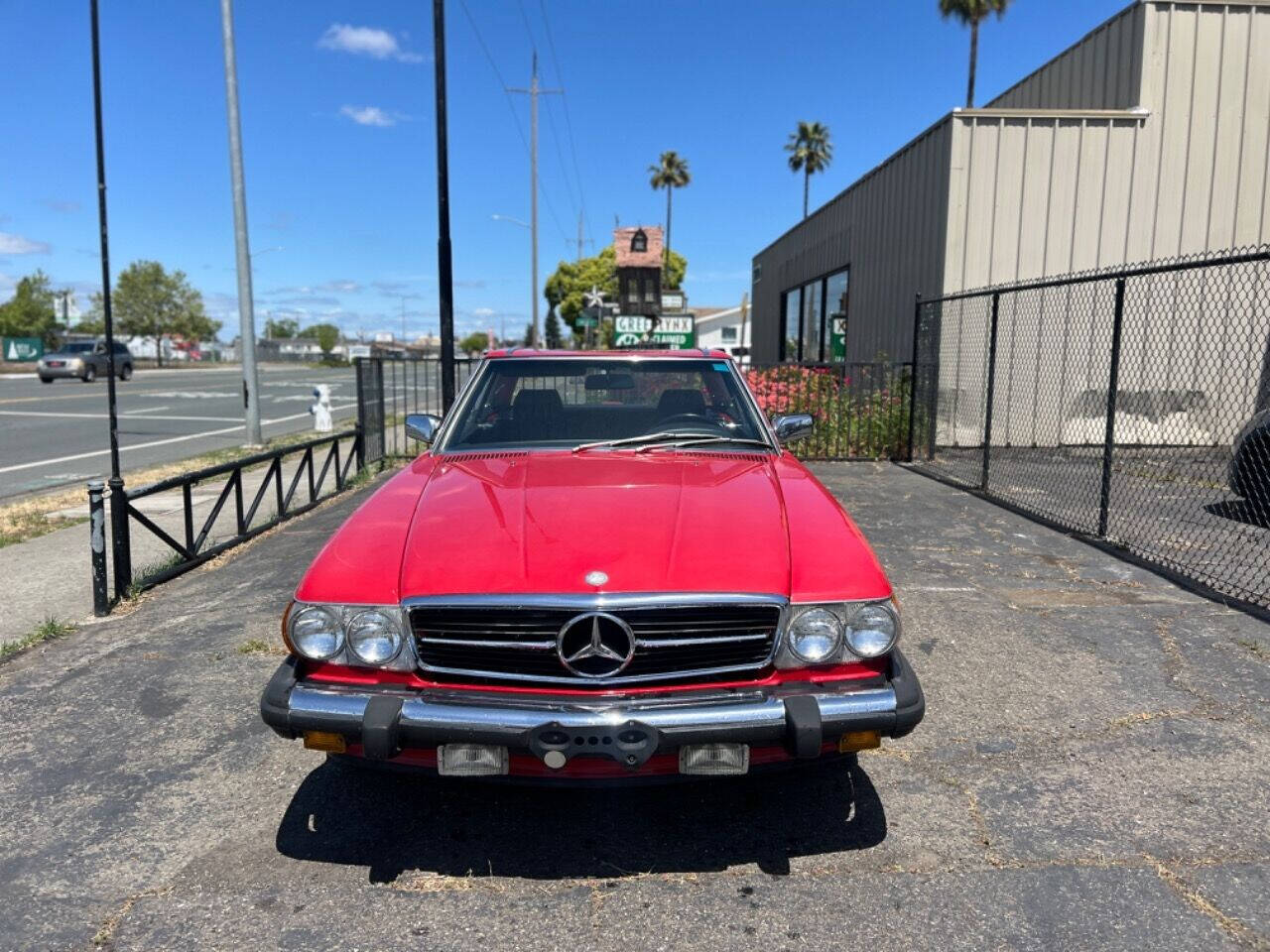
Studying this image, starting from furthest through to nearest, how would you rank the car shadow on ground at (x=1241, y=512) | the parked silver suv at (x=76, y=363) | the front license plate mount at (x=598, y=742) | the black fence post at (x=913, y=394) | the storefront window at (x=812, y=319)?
the parked silver suv at (x=76, y=363)
the storefront window at (x=812, y=319)
the black fence post at (x=913, y=394)
the car shadow on ground at (x=1241, y=512)
the front license plate mount at (x=598, y=742)

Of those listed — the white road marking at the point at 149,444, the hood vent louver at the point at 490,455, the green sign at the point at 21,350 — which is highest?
the green sign at the point at 21,350

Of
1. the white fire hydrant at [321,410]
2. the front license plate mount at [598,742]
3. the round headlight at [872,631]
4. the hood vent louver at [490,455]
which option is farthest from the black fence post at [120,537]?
the white fire hydrant at [321,410]

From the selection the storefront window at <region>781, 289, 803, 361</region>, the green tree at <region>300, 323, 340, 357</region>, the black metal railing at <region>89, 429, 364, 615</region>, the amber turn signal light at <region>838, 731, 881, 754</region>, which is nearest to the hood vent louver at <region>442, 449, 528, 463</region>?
the amber turn signal light at <region>838, 731, 881, 754</region>

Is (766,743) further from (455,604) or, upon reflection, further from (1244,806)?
(1244,806)

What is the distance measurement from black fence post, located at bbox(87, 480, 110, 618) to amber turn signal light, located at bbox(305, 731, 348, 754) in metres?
3.68

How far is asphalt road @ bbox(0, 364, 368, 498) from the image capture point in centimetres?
1264

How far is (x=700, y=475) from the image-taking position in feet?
12.1

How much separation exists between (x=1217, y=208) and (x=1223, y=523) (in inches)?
266

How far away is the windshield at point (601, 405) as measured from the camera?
433 centimetres

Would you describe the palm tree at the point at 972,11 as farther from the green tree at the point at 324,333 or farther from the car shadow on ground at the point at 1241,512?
the green tree at the point at 324,333

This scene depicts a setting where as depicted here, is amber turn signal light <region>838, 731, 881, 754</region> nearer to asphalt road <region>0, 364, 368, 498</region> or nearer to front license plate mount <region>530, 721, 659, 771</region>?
front license plate mount <region>530, 721, 659, 771</region>

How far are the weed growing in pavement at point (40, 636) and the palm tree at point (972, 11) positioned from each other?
42584mm

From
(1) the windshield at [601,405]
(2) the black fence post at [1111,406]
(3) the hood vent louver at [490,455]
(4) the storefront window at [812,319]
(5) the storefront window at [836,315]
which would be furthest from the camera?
(4) the storefront window at [812,319]

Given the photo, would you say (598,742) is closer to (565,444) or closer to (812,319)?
(565,444)
